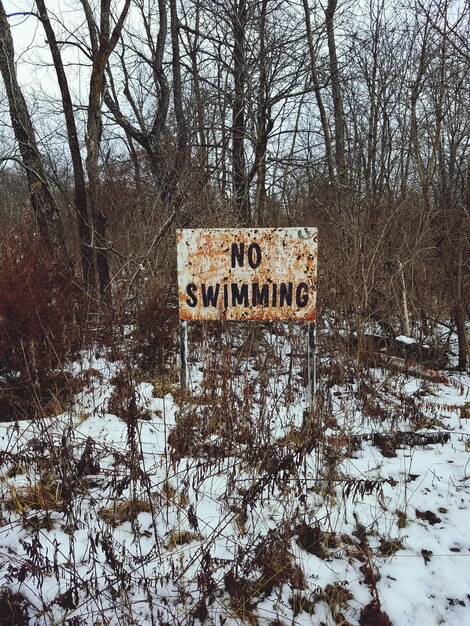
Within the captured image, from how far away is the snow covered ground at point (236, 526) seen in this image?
1741mm

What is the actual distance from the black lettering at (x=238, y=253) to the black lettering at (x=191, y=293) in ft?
1.27

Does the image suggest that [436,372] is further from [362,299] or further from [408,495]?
[408,495]

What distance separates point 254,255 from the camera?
3.30m

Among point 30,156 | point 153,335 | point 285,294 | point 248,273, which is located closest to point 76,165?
point 30,156

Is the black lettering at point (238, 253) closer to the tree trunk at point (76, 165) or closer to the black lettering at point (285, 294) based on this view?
the black lettering at point (285, 294)

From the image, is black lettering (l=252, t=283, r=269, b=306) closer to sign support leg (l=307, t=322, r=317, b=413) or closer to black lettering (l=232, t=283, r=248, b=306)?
black lettering (l=232, t=283, r=248, b=306)

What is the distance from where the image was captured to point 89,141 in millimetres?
6621

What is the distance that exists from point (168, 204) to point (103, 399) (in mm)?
3652

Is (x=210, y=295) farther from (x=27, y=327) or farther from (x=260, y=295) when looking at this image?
(x=27, y=327)

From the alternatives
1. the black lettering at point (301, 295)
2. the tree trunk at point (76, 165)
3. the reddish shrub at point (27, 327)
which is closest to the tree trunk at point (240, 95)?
the black lettering at point (301, 295)

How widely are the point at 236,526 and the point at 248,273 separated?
1847mm

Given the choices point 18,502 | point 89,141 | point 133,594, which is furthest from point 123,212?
point 133,594

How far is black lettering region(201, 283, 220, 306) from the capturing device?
11.1 ft

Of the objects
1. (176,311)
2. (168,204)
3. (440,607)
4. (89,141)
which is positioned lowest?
(440,607)
